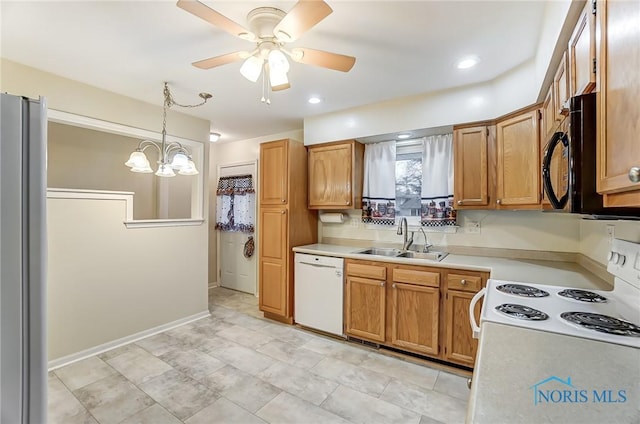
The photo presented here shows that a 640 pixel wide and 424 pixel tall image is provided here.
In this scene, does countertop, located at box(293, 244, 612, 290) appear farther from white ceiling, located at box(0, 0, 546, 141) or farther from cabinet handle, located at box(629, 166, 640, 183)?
white ceiling, located at box(0, 0, 546, 141)

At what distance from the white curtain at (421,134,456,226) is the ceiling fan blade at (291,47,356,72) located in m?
1.55

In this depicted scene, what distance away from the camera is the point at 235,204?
15.3ft

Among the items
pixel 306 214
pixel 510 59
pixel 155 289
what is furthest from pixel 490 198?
pixel 155 289

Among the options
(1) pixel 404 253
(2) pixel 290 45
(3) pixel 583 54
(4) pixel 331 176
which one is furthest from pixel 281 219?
(3) pixel 583 54

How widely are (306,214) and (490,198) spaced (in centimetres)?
201

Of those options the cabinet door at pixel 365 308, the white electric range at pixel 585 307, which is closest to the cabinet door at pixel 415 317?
the cabinet door at pixel 365 308

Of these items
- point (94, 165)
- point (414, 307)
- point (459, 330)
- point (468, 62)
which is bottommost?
point (459, 330)

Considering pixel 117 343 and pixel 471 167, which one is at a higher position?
pixel 471 167

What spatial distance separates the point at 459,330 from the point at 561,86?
1842 mm

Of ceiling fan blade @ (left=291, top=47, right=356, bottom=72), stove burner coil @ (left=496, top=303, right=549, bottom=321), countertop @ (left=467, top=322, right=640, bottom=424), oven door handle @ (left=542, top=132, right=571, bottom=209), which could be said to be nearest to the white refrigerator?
countertop @ (left=467, top=322, right=640, bottom=424)

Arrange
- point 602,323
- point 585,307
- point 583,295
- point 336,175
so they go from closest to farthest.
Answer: point 602,323 → point 585,307 → point 583,295 → point 336,175

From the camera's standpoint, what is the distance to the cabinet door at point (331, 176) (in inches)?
127

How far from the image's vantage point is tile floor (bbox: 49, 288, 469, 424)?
5.93 ft

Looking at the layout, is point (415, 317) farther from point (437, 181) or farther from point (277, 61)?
point (277, 61)
